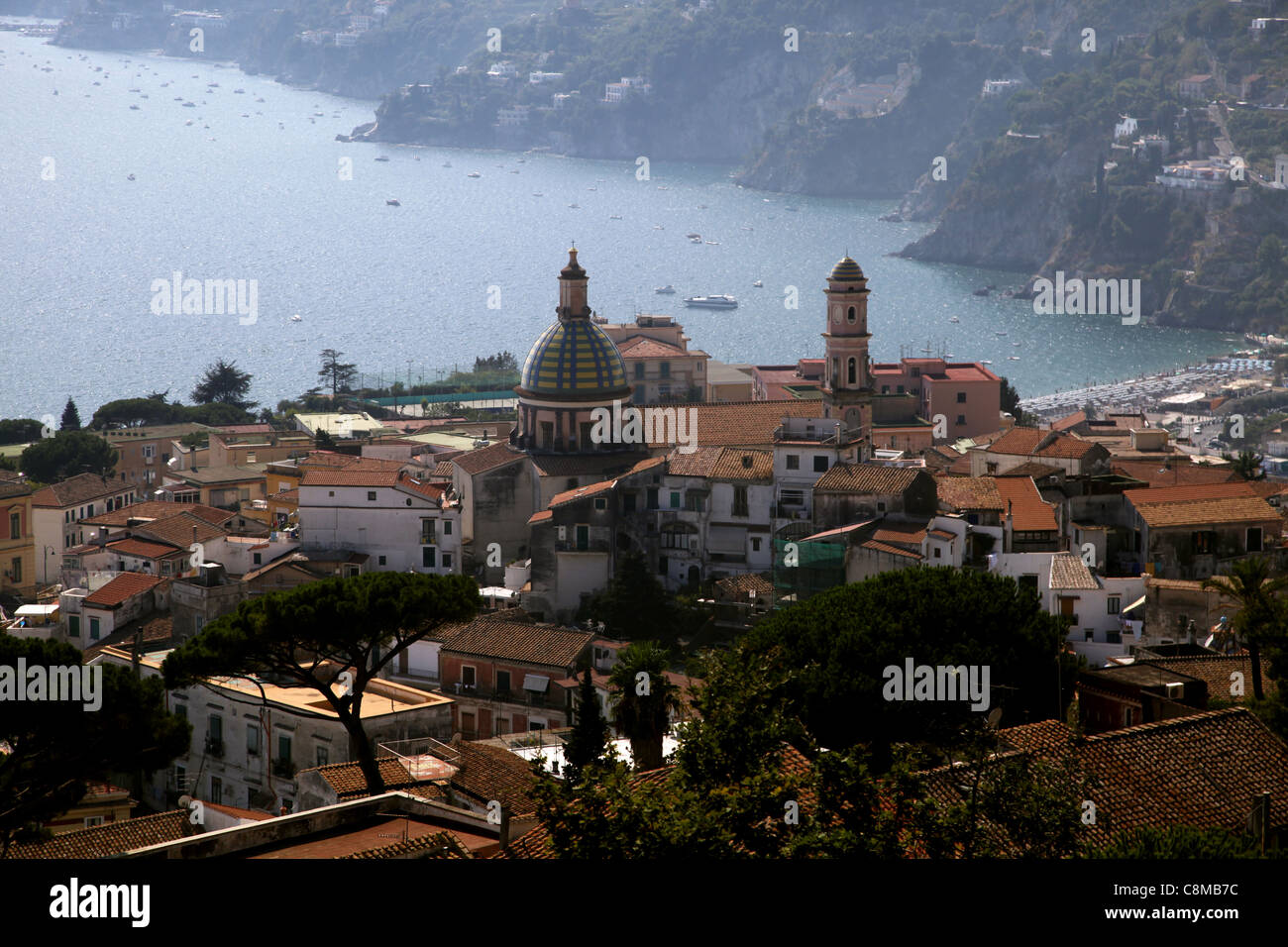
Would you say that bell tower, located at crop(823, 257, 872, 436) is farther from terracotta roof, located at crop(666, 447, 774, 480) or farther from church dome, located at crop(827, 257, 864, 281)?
terracotta roof, located at crop(666, 447, 774, 480)

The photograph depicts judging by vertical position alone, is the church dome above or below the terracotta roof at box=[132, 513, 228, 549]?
above

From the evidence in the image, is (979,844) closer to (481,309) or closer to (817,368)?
(817,368)

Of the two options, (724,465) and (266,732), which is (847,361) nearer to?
(724,465)

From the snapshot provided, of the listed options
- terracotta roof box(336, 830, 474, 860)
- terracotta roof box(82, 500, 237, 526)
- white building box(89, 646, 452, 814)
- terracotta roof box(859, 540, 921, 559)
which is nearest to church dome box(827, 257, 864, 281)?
terracotta roof box(859, 540, 921, 559)

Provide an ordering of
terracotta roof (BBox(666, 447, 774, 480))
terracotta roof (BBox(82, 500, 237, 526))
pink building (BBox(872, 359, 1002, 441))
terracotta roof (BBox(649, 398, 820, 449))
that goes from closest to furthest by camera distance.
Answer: terracotta roof (BBox(666, 447, 774, 480)), terracotta roof (BBox(649, 398, 820, 449)), terracotta roof (BBox(82, 500, 237, 526)), pink building (BBox(872, 359, 1002, 441))

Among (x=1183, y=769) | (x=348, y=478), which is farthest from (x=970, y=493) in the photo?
(x=1183, y=769)

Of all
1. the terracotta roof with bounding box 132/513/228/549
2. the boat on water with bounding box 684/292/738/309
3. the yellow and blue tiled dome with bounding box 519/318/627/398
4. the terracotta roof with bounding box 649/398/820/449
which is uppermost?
the boat on water with bounding box 684/292/738/309
